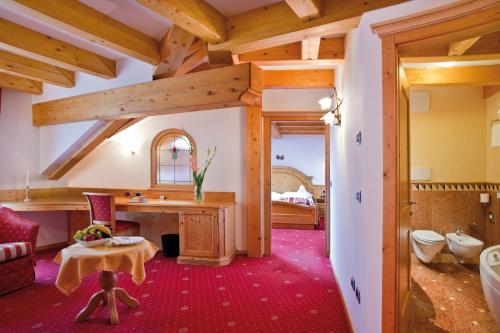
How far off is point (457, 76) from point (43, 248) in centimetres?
605

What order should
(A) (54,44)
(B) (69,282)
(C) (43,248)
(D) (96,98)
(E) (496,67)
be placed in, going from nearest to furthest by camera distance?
(B) (69,282) → (A) (54,44) → (E) (496,67) → (D) (96,98) → (C) (43,248)

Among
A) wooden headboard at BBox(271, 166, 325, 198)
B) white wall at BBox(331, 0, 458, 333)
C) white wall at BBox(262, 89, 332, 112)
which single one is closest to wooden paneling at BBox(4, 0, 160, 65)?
white wall at BBox(262, 89, 332, 112)

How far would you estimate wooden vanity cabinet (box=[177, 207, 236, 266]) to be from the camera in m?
3.89

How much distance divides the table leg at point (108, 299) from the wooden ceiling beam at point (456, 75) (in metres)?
3.68

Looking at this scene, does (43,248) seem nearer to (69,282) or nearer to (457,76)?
(69,282)

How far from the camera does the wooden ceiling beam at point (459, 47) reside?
2.36 m

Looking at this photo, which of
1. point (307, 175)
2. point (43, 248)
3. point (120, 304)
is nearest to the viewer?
point (120, 304)

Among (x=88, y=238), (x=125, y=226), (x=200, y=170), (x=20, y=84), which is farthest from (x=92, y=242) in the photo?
(x=20, y=84)

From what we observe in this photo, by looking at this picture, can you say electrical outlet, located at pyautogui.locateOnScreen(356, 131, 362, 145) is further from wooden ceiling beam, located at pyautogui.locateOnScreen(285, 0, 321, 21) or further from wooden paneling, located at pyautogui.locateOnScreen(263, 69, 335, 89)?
wooden paneling, located at pyautogui.locateOnScreen(263, 69, 335, 89)

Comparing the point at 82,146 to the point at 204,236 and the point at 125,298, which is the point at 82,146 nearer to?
the point at 204,236

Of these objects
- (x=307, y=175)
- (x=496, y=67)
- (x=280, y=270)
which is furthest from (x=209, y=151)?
(x=307, y=175)

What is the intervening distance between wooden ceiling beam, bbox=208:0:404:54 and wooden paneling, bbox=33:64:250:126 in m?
0.26

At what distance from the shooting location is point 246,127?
4316 mm

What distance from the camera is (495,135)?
3898mm
